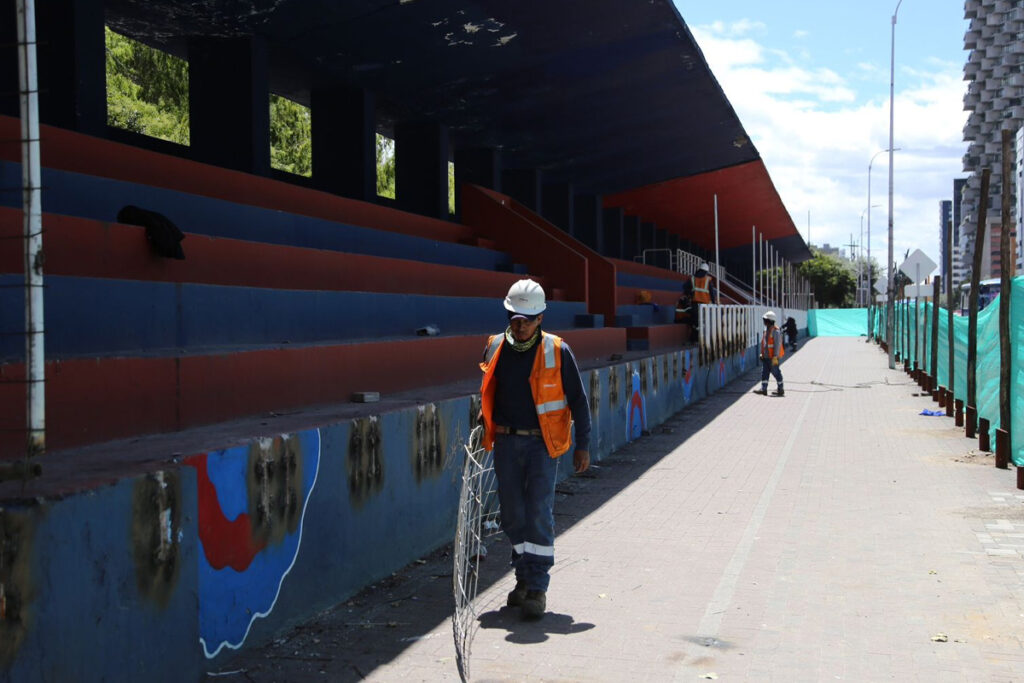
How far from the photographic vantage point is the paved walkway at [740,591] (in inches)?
224

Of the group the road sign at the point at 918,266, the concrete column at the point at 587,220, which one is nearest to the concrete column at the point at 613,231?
the concrete column at the point at 587,220

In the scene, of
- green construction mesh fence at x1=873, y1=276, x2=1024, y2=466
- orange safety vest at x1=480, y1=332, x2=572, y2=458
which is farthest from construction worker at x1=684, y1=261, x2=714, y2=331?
orange safety vest at x1=480, y1=332, x2=572, y2=458

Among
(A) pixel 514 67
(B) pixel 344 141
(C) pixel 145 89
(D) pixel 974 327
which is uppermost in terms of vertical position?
(C) pixel 145 89

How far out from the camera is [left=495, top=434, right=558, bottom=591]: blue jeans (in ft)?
22.0

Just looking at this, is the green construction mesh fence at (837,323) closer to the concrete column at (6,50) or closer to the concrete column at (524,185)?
the concrete column at (524,185)

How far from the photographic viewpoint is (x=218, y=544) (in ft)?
17.9

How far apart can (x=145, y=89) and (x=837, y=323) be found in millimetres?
59699

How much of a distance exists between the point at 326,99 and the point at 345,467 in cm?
1284

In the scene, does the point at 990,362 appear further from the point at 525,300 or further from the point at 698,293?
the point at 698,293

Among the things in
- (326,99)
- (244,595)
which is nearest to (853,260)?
(326,99)

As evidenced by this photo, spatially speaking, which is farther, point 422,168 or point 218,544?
point 422,168

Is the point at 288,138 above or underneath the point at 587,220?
above

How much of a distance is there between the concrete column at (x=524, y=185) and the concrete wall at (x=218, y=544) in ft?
63.4

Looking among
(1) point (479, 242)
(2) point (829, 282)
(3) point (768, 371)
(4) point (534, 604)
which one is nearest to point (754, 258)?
(3) point (768, 371)
